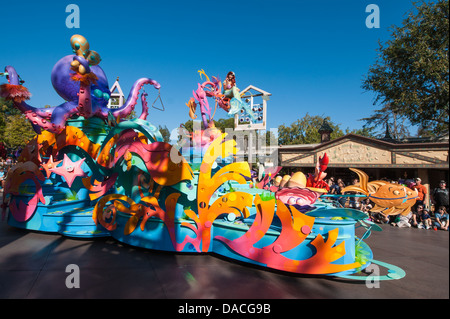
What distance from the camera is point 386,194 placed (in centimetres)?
454

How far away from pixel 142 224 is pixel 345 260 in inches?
134

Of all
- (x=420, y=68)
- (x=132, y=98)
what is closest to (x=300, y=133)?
(x=420, y=68)

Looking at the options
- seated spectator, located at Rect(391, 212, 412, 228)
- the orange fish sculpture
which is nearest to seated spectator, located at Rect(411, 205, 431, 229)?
seated spectator, located at Rect(391, 212, 412, 228)

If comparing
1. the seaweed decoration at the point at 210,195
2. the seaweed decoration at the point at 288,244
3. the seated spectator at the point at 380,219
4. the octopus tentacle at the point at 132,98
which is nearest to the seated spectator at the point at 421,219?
the seated spectator at the point at 380,219

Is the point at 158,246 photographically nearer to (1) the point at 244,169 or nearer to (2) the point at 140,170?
(2) the point at 140,170

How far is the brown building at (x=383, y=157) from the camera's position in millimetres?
10469

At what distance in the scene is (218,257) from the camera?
14.8 ft

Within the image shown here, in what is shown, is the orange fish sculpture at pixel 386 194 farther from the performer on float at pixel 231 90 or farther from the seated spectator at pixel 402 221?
the performer on float at pixel 231 90

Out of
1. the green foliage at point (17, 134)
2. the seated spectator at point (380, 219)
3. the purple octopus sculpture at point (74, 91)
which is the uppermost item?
the green foliage at point (17, 134)

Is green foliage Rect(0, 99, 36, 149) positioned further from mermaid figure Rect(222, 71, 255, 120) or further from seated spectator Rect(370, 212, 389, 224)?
seated spectator Rect(370, 212, 389, 224)

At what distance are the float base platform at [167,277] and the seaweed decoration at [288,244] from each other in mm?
201

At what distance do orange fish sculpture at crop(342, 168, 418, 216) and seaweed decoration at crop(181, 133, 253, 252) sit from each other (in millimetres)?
2017
